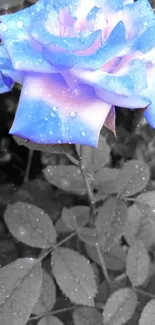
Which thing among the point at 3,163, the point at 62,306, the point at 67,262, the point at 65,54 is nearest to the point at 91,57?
the point at 65,54

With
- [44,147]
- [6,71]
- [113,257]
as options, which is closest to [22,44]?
[6,71]

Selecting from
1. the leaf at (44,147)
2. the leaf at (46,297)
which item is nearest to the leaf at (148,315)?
the leaf at (46,297)

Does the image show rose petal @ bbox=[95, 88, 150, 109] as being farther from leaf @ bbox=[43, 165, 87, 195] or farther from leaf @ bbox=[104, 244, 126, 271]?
leaf @ bbox=[104, 244, 126, 271]

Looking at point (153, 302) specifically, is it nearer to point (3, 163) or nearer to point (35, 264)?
point (35, 264)

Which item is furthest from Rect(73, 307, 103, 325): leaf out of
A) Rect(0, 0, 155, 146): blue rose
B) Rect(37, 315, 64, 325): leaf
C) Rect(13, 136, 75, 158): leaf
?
Rect(0, 0, 155, 146): blue rose

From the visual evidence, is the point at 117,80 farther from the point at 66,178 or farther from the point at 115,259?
the point at 115,259

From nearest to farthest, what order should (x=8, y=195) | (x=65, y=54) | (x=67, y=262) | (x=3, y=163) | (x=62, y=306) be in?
(x=65, y=54)
(x=67, y=262)
(x=62, y=306)
(x=8, y=195)
(x=3, y=163)
